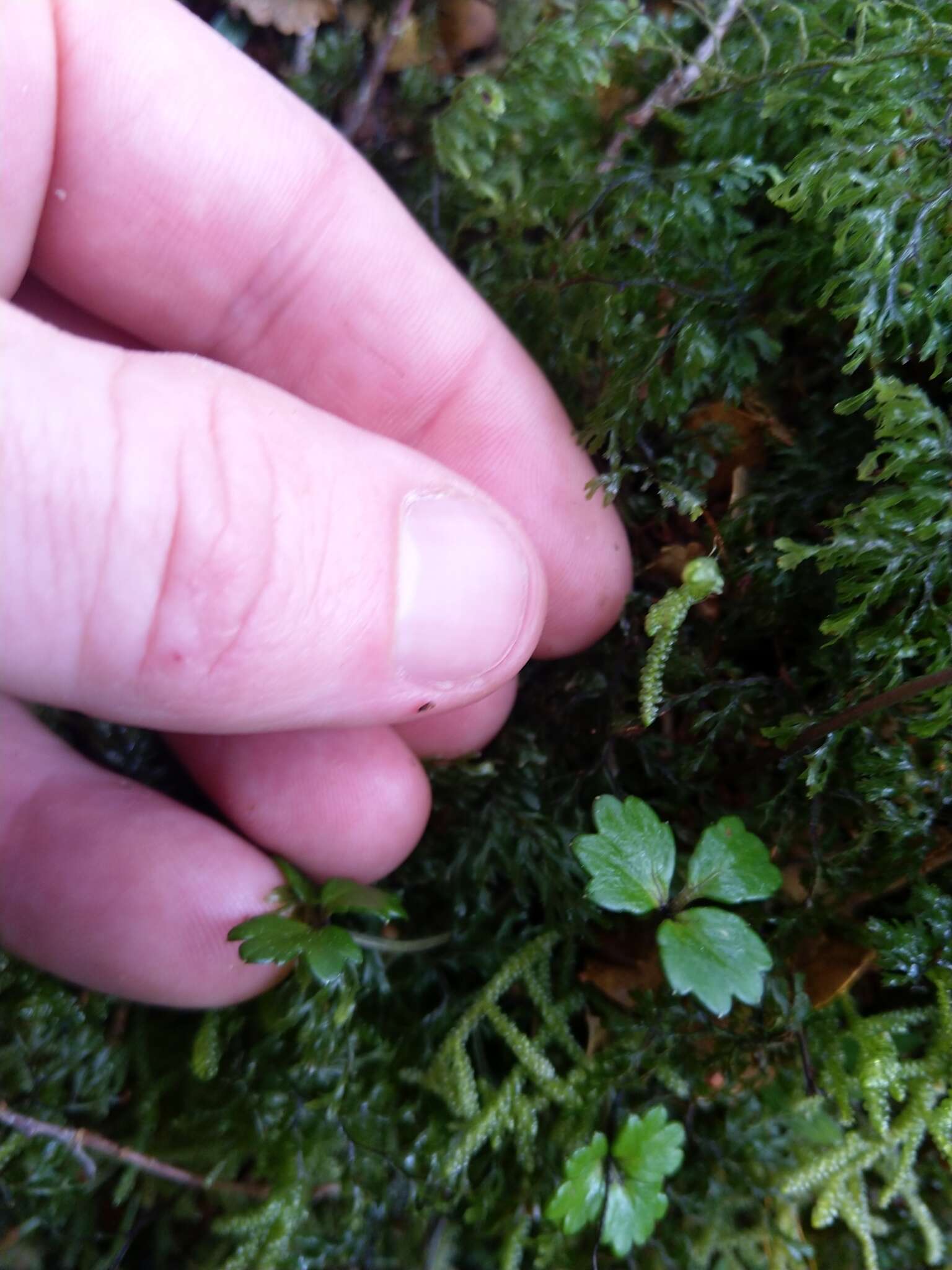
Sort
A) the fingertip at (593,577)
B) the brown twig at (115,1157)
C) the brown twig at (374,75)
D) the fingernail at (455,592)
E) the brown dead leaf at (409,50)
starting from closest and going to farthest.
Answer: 1. the fingernail at (455,592)
2. the brown twig at (115,1157)
3. the fingertip at (593,577)
4. the brown twig at (374,75)
5. the brown dead leaf at (409,50)

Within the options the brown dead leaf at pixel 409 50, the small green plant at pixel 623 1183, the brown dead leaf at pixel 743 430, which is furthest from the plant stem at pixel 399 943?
the brown dead leaf at pixel 409 50

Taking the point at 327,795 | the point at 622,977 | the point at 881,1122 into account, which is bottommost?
the point at 327,795

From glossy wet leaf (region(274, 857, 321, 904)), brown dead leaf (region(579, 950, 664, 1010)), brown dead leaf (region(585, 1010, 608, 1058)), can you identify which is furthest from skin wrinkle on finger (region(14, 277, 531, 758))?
brown dead leaf (region(585, 1010, 608, 1058))

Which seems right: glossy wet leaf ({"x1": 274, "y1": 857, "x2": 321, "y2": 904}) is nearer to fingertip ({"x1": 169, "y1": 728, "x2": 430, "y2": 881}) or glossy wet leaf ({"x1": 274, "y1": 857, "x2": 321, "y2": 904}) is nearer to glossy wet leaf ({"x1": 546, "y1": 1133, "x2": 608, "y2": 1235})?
fingertip ({"x1": 169, "y1": 728, "x2": 430, "y2": 881})

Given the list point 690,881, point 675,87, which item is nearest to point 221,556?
point 690,881

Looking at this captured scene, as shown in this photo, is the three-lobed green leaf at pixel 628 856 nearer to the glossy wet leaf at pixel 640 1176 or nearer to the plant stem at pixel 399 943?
the glossy wet leaf at pixel 640 1176

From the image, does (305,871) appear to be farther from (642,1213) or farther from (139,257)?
(139,257)

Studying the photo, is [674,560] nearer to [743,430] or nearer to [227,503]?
[743,430]

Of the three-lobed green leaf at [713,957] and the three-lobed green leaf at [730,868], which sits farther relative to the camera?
the three-lobed green leaf at [730,868]
